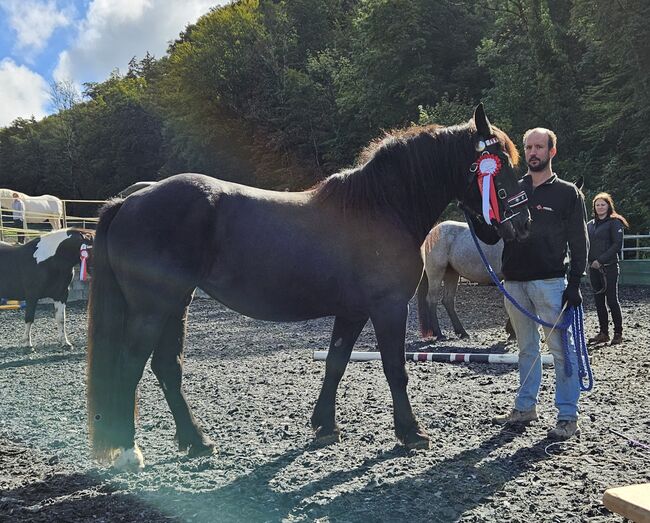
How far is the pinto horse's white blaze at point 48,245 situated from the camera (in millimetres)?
10336

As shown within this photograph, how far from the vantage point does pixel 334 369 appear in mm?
4551

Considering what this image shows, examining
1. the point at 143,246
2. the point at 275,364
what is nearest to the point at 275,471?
the point at 143,246

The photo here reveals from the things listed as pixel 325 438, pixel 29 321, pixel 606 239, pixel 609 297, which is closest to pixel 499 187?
pixel 325 438

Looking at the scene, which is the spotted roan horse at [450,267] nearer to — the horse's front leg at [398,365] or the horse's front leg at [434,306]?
the horse's front leg at [434,306]

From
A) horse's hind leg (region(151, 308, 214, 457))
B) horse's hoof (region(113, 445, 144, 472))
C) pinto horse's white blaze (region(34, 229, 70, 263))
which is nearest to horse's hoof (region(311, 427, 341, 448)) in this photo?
horse's hind leg (region(151, 308, 214, 457))

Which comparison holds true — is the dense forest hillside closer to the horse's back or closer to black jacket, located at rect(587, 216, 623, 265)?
black jacket, located at rect(587, 216, 623, 265)

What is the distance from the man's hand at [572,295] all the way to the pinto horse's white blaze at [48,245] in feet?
29.3

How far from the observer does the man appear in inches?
176

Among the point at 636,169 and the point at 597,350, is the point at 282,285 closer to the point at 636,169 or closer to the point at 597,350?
the point at 597,350

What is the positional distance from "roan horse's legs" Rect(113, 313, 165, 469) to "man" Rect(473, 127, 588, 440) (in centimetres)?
258

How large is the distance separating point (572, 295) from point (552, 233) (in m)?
0.50

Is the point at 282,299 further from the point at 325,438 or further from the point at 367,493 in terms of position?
the point at 367,493

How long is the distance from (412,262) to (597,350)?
5.20 m

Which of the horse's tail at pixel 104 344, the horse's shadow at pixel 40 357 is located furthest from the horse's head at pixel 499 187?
the horse's shadow at pixel 40 357
